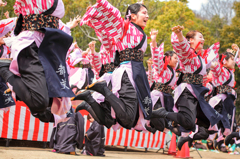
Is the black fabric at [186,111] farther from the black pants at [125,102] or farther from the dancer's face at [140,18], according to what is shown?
the dancer's face at [140,18]

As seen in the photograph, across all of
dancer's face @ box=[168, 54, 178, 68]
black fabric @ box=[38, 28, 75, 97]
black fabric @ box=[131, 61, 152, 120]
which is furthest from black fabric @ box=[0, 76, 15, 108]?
dancer's face @ box=[168, 54, 178, 68]

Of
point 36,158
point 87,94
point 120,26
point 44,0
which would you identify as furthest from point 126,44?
point 36,158

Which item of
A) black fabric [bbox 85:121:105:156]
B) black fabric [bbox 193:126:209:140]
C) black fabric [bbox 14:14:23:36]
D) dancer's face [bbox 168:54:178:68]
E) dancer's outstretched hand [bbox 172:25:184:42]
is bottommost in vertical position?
black fabric [bbox 85:121:105:156]

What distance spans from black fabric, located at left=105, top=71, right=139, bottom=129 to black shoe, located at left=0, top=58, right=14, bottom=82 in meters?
1.35

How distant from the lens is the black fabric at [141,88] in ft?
13.1

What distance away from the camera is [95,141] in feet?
22.0

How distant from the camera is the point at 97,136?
6766mm

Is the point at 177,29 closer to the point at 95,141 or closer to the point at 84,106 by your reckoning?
the point at 84,106

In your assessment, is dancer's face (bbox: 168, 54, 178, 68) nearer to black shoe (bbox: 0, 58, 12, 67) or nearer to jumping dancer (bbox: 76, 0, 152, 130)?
jumping dancer (bbox: 76, 0, 152, 130)

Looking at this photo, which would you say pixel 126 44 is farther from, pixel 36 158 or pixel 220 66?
pixel 220 66

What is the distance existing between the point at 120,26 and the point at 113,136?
4648mm

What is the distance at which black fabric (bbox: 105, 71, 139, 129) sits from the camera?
3744mm

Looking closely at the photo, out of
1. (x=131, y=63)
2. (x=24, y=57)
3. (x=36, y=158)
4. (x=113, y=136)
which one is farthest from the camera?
(x=113, y=136)

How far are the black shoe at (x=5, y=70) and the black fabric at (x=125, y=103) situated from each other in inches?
53.1
